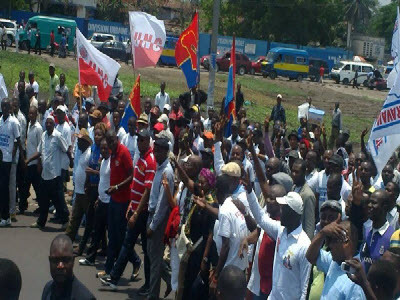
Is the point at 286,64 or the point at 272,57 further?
the point at 286,64

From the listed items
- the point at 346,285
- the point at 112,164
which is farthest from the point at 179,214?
the point at 346,285

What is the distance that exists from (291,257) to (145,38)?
8538 millimetres

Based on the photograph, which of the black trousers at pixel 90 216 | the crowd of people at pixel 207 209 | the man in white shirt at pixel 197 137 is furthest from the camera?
the man in white shirt at pixel 197 137

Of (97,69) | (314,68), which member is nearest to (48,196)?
(97,69)

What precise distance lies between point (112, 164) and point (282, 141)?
469cm

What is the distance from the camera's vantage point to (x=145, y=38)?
13898 mm

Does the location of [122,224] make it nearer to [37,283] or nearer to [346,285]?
[37,283]

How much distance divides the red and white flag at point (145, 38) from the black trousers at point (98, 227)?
437 centimetres

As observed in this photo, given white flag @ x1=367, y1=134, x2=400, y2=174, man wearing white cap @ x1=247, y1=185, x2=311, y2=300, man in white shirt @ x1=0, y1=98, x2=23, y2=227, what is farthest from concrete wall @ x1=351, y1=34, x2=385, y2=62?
man wearing white cap @ x1=247, y1=185, x2=311, y2=300

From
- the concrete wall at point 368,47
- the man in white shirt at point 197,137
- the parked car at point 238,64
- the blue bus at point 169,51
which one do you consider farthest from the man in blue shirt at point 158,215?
the concrete wall at point 368,47

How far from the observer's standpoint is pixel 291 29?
217 feet

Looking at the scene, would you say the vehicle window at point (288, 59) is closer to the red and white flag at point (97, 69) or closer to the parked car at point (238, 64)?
the parked car at point (238, 64)

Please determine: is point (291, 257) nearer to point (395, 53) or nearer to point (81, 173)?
point (81, 173)

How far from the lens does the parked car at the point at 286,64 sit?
169 feet
